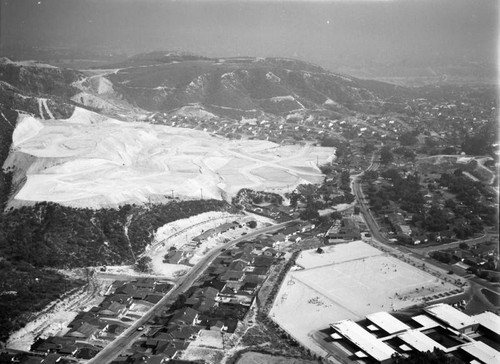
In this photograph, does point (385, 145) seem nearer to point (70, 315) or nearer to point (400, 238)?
point (400, 238)

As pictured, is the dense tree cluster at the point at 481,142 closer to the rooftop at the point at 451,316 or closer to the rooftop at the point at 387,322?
the rooftop at the point at 451,316

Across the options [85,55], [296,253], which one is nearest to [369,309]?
[296,253]

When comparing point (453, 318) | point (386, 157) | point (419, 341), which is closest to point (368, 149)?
point (386, 157)

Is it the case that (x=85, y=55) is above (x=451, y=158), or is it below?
above

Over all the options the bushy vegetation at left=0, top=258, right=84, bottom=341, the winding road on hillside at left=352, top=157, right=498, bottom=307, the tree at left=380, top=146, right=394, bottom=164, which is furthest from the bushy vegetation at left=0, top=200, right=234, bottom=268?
the tree at left=380, top=146, right=394, bottom=164

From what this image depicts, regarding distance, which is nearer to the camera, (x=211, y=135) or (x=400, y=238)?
(x=400, y=238)

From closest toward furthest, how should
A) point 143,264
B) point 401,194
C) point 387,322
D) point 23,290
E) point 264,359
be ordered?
point 264,359 < point 387,322 < point 23,290 < point 143,264 < point 401,194

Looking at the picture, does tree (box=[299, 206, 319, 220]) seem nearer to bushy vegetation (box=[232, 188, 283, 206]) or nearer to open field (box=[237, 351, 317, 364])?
bushy vegetation (box=[232, 188, 283, 206])

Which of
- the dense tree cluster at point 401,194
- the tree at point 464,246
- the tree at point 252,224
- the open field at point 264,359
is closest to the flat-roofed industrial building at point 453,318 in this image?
the open field at point 264,359

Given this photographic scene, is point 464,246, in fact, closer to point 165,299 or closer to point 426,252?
point 426,252
